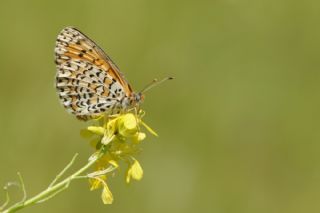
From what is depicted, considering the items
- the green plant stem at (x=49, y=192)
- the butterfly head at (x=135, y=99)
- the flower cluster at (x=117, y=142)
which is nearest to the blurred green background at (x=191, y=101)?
the butterfly head at (x=135, y=99)

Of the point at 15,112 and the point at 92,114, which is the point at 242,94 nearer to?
the point at 15,112

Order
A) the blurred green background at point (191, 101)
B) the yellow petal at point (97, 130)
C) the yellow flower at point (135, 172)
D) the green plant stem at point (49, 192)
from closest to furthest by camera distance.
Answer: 1. the green plant stem at point (49, 192)
2. the yellow flower at point (135, 172)
3. the yellow petal at point (97, 130)
4. the blurred green background at point (191, 101)

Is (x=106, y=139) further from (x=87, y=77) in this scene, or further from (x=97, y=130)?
(x=87, y=77)

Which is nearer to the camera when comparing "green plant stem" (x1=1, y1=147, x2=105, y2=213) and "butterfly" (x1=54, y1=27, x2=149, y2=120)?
"green plant stem" (x1=1, y1=147, x2=105, y2=213)

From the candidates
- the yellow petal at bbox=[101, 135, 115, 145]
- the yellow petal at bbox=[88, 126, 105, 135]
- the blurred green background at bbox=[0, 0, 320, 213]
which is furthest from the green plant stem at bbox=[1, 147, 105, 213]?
the blurred green background at bbox=[0, 0, 320, 213]

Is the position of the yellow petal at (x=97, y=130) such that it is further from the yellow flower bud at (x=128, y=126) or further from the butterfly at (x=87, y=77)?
the butterfly at (x=87, y=77)

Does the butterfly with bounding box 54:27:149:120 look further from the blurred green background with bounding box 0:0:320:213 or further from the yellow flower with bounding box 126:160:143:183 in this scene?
the blurred green background with bounding box 0:0:320:213

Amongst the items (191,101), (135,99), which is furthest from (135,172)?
(191,101)
